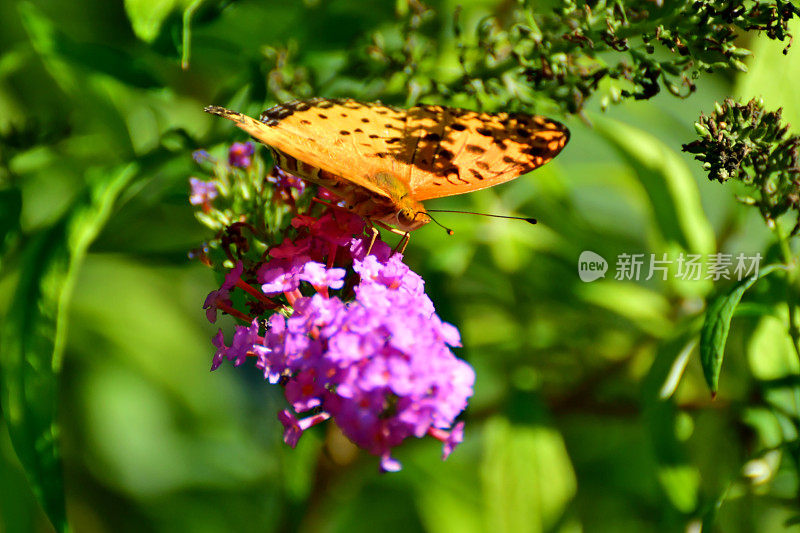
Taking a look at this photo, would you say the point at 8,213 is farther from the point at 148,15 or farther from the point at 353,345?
the point at 353,345

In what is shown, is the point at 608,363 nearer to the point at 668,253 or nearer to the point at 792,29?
the point at 668,253

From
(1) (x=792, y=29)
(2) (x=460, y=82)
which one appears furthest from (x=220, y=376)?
(1) (x=792, y=29)

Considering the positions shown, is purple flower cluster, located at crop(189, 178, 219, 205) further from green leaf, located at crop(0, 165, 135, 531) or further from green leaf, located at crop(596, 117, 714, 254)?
green leaf, located at crop(596, 117, 714, 254)

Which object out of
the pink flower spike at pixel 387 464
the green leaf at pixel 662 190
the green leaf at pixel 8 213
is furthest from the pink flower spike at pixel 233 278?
the green leaf at pixel 662 190

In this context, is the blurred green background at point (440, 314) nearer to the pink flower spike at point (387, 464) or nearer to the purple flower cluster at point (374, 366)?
the purple flower cluster at point (374, 366)

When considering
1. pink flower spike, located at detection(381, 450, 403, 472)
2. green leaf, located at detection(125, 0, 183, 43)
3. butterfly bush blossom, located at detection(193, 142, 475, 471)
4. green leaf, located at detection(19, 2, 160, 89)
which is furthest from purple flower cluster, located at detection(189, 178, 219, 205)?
pink flower spike, located at detection(381, 450, 403, 472)

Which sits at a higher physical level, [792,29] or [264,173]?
[792,29]
